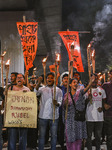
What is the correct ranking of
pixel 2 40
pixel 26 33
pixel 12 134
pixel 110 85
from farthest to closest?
pixel 2 40
pixel 26 33
pixel 110 85
pixel 12 134

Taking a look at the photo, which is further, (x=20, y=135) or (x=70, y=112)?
(x=70, y=112)

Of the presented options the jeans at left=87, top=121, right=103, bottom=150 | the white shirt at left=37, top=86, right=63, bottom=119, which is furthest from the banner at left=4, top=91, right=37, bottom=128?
the jeans at left=87, top=121, right=103, bottom=150

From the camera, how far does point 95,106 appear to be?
5.84m

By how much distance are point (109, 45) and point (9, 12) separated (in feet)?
91.2

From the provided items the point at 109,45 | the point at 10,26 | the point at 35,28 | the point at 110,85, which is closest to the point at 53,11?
the point at 10,26

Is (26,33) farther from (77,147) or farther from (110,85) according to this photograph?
(77,147)

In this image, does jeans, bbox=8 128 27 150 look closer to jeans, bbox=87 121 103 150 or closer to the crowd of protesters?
the crowd of protesters

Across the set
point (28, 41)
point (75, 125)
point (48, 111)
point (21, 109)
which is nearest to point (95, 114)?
point (75, 125)

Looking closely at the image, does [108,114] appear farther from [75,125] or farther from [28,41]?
[28,41]

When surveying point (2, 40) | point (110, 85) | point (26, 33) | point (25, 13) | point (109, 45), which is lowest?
point (110, 85)

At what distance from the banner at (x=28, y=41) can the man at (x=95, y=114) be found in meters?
2.14

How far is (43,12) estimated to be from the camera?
14523 millimetres

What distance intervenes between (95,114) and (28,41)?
2999 mm

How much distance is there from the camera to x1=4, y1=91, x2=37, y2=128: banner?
5.20 metres
